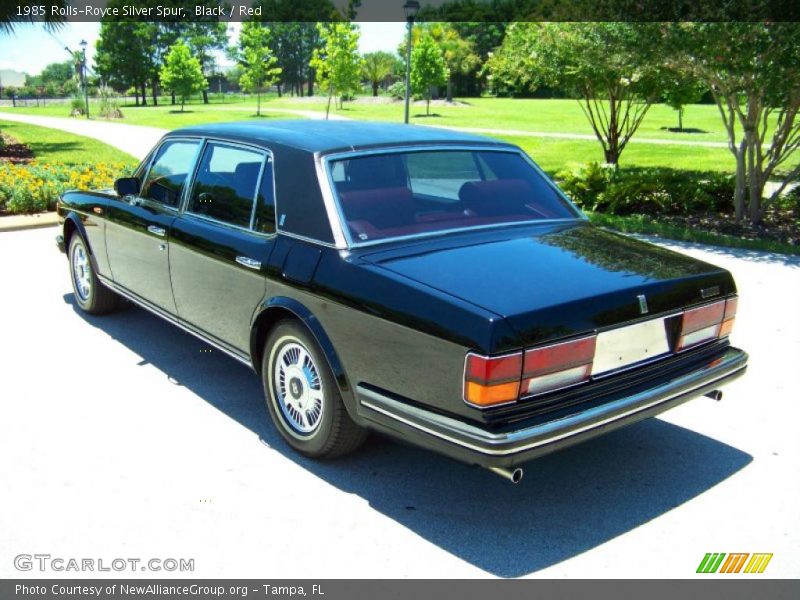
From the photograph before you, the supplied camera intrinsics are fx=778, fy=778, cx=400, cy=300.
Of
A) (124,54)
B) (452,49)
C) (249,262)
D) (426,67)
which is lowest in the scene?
(249,262)

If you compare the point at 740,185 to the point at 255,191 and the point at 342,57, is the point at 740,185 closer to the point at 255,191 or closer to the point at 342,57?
the point at 255,191

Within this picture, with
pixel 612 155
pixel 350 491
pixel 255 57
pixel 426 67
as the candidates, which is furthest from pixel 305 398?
pixel 255 57

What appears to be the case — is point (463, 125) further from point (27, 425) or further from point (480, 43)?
point (480, 43)

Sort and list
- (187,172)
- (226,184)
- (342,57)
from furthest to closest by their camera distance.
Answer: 1. (342,57)
2. (187,172)
3. (226,184)

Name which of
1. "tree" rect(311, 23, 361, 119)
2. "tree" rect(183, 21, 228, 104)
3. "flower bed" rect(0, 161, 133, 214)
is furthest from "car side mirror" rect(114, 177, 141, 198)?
"tree" rect(183, 21, 228, 104)

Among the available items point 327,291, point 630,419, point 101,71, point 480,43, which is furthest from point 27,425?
point 480,43

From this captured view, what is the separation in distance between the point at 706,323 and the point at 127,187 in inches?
154

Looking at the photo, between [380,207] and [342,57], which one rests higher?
[342,57]

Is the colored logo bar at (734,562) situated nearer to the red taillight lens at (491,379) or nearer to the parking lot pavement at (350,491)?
the parking lot pavement at (350,491)

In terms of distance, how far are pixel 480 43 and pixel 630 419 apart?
92369mm

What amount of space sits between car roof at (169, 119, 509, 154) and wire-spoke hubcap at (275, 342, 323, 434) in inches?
42.5

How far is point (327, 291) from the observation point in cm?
365

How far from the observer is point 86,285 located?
21.6 ft

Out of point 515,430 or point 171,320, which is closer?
point 515,430
